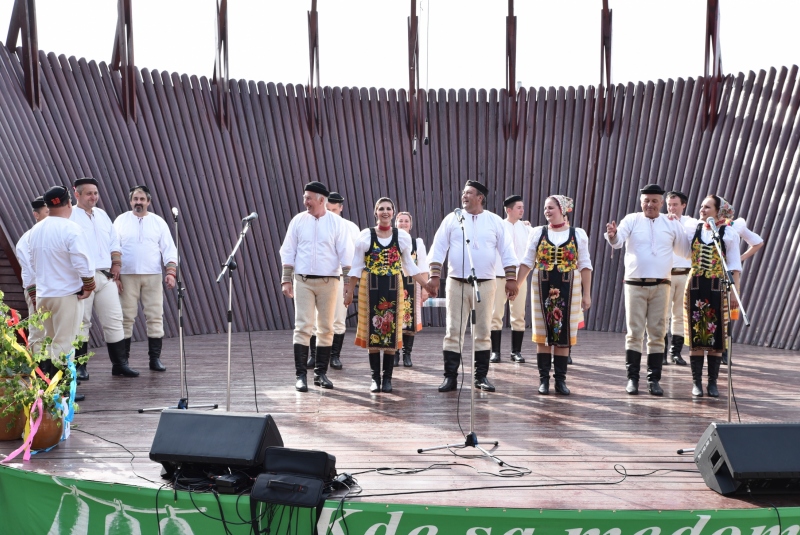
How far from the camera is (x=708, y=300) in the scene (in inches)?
233

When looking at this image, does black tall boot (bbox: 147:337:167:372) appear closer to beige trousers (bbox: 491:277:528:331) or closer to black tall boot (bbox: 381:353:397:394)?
black tall boot (bbox: 381:353:397:394)

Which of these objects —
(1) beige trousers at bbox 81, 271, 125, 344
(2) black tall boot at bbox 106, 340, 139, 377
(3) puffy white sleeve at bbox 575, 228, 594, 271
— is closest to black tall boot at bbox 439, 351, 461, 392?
(3) puffy white sleeve at bbox 575, 228, 594, 271

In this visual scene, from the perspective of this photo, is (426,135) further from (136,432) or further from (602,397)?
(136,432)

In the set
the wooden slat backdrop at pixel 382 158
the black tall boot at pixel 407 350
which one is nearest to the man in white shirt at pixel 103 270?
the wooden slat backdrop at pixel 382 158

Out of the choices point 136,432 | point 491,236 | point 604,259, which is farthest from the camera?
point 604,259

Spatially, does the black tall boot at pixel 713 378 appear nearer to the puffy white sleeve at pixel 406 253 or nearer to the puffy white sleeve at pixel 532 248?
the puffy white sleeve at pixel 532 248

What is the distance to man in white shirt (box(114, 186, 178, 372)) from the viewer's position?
701cm

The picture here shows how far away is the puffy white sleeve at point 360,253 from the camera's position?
20.1 ft

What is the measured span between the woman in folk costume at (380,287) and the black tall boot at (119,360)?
1992 millimetres

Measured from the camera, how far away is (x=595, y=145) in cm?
1052

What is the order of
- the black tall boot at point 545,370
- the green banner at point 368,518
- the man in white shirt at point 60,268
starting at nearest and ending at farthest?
the green banner at point 368,518, the man in white shirt at point 60,268, the black tall boot at point 545,370

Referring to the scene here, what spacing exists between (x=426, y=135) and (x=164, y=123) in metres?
3.37

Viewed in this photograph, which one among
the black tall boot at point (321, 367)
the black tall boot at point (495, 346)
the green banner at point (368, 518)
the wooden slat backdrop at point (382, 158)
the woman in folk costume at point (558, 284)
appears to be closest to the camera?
the green banner at point (368, 518)

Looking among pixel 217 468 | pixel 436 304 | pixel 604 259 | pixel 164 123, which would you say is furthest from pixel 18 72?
pixel 604 259
